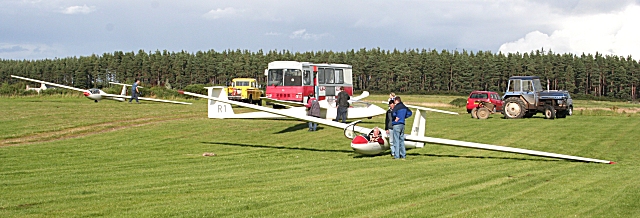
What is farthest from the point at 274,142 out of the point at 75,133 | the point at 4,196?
the point at 4,196

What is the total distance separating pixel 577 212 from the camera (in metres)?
8.59

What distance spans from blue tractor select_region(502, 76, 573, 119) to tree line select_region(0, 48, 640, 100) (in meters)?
69.1

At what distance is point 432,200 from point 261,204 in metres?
2.66

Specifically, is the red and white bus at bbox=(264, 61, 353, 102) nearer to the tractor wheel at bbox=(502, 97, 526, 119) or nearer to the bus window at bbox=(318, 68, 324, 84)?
the bus window at bbox=(318, 68, 324, 84)

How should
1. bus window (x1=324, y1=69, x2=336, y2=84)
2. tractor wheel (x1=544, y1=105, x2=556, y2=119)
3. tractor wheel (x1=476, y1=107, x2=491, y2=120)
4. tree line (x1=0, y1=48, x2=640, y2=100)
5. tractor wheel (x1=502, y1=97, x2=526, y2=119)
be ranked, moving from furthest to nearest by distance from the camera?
1. tree line (x1=0, y1=48, x2=640, y2=100)
2. bus window (x1=324, y1=69, x2=336, y2=84)
3. tractor wheel (x1=476, y1=107, x2=491, y2=120)
4. tractor wheel (x1=544, y1=105, x2=556, y2=119)
5. tractor wheel (x1=502, y1=97, x2=526, y2=119)

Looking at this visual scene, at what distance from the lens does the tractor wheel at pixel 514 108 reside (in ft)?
102

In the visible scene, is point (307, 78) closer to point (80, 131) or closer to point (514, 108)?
point (514, 108)

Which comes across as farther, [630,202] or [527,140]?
[527,140]

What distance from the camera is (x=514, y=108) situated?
3155 cm

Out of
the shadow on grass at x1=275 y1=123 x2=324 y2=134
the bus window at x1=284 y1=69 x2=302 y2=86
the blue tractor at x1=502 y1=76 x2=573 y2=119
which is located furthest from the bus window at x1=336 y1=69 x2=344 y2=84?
the blue tractor at x1=502 y1=76 x2=573 y2=119

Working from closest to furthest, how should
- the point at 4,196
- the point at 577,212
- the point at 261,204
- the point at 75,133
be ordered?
the point at 577,212 < the point at 261,204 < the point at 4,196 < the point at 75,133

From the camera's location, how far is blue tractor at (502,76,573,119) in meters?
31.5

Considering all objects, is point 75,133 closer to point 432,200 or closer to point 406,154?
point 406,154

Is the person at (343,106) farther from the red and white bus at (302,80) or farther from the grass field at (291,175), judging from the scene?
the red and white bus at (302,80)
